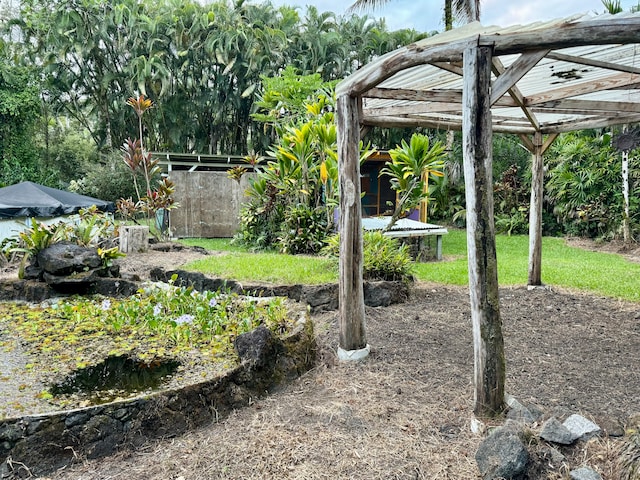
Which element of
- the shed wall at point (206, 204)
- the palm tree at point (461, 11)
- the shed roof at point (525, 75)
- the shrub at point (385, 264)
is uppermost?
the palm tree at point (461, 11)

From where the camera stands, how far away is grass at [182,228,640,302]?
6039mm

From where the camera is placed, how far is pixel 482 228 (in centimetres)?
254

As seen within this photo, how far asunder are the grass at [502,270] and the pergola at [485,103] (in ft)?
2.93

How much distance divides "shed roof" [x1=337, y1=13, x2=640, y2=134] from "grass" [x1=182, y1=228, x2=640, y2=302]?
2.08 metres

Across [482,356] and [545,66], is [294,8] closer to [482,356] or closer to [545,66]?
[545,66]

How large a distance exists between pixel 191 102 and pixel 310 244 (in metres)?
11.3

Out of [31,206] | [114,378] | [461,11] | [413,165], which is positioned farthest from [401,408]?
[461,11]

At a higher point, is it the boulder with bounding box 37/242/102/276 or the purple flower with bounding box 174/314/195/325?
the boulder with bounding box 37/242/102/276

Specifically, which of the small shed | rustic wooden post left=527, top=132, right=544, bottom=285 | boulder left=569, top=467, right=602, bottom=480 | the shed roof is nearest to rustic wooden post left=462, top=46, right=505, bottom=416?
the shed roof

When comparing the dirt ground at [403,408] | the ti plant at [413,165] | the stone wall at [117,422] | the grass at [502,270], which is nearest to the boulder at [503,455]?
the dirt ground at [403,408]

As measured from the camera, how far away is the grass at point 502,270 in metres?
6.04

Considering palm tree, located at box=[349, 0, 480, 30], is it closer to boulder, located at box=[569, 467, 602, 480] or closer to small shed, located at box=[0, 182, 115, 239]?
small shed, located at box=[0, 182, 115, 239]

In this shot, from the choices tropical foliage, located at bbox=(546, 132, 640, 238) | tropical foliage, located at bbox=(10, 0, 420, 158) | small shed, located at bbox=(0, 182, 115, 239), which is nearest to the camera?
small shed, located at bbox=(0, 182, 115, 239)

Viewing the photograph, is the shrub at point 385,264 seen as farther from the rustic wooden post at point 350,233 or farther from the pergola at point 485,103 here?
the rustic wooden post at point 350,233
